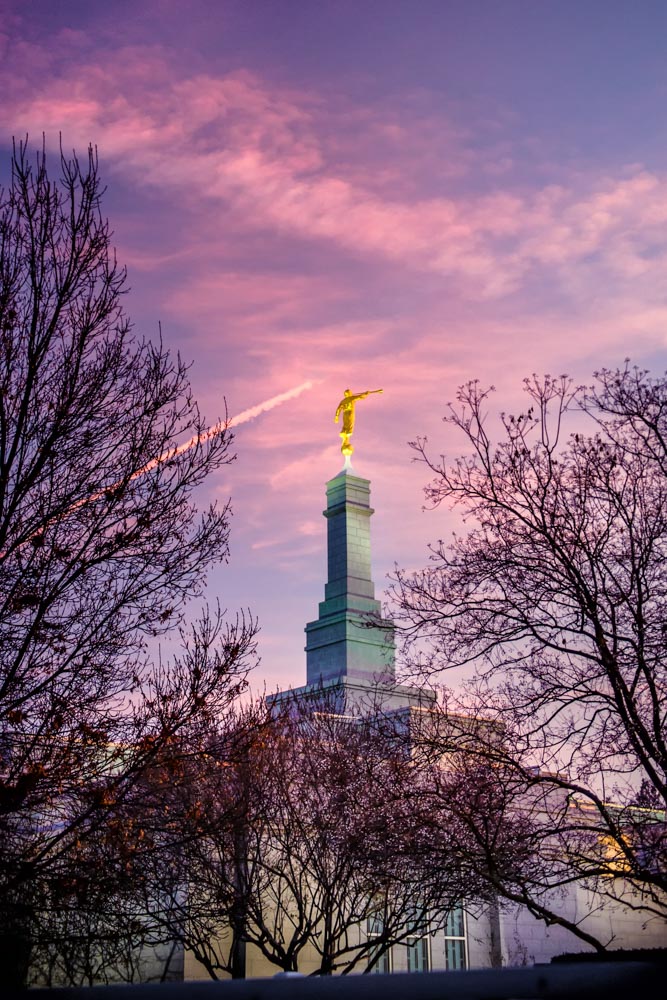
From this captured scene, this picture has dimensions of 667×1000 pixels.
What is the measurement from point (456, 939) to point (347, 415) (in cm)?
5181

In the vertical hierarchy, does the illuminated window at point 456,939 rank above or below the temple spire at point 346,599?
below

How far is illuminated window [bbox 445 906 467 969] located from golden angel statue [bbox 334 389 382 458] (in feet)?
156

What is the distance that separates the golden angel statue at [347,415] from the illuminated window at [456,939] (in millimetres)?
47660

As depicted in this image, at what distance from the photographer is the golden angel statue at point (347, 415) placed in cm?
7700

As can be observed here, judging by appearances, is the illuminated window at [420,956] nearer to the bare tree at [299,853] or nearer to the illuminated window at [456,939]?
the illuminated window at [456,939]

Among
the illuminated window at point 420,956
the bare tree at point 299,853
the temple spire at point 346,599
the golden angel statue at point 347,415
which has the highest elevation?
the golden angel statue at point 347,415

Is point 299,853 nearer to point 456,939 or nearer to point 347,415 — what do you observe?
point 456,939

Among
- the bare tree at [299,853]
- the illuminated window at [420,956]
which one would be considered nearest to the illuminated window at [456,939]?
the illuminated window at [420,956]

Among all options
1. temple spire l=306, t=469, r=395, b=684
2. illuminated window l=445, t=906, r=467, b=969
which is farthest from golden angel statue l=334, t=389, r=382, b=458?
illuminated window l=445, t=906, r=467, b=969

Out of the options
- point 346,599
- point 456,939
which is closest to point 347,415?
point 346,599

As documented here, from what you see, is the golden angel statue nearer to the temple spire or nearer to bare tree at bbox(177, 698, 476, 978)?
the temple spire

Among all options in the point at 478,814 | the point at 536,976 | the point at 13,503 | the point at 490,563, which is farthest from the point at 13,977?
the point at 536,976

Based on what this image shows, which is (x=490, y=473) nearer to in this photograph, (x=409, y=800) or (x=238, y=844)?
(x=409, y=800)

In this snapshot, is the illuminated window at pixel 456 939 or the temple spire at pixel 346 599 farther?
the temple spire at pixel 346 599
